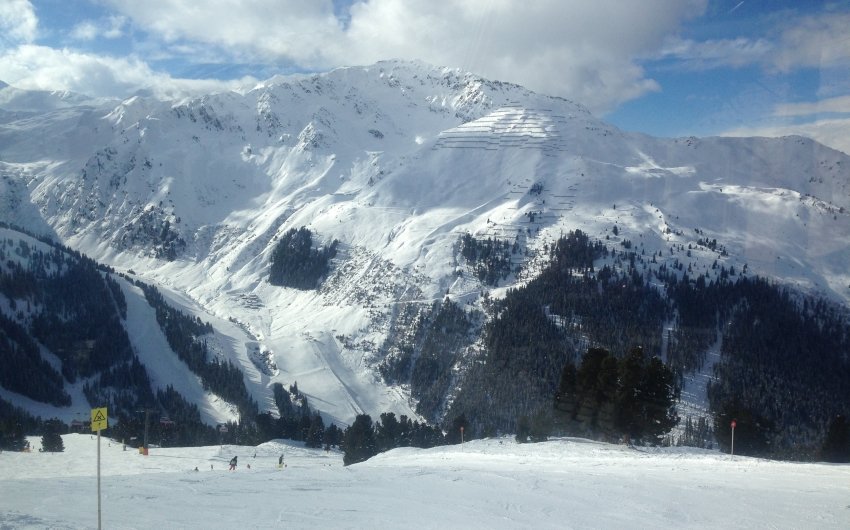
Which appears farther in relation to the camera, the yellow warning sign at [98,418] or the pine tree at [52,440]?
the pine tree at [52,440]

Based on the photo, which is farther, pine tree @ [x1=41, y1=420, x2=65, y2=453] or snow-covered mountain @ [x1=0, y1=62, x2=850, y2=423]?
snow-covered mountain @ [x1=0, y1=62, x2=850, y2=423]

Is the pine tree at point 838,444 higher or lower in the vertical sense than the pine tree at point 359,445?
higher

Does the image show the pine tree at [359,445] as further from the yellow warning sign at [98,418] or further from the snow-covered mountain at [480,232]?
the snow-covered mountain at [480,232]

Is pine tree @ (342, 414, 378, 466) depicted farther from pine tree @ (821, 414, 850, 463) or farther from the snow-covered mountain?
the snow-covered mountain

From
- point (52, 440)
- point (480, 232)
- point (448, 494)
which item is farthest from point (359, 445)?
point (480, 232)

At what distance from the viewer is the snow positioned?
15828 millimetres

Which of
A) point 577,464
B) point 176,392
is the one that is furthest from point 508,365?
point 577,464

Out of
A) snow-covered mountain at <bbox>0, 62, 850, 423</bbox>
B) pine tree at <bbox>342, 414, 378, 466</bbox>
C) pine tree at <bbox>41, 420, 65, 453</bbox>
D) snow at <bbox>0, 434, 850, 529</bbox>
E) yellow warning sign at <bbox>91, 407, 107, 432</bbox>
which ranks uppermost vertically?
snow-covered mountain at <bbox>0, 62, 850, 423</bbox>

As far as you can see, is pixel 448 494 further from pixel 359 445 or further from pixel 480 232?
pixel 480 232

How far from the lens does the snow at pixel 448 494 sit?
15828mm

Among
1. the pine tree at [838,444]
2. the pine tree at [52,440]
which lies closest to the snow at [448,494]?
the pine tree at [52,440]

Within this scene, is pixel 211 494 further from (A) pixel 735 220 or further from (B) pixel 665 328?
(A) pixel 735 220

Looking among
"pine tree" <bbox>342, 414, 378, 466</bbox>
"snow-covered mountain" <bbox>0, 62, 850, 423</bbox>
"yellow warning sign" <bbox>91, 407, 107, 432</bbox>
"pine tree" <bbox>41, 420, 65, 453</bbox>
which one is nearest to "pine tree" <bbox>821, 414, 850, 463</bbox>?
"pine tree" <bbox>342, 414, 378, 466</bbox>

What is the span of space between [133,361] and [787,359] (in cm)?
8221
